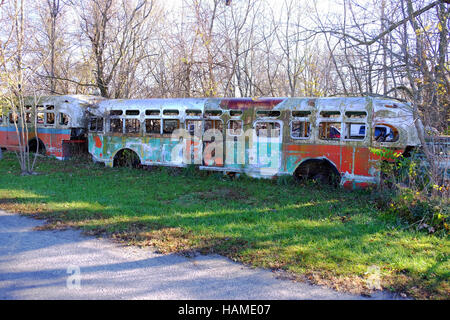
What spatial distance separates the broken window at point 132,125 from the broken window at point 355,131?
7.01 metres

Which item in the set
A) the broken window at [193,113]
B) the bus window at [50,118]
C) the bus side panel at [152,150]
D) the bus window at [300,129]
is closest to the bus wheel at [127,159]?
the bus side panel at [152,150]

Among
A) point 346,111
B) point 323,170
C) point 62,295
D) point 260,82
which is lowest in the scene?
point 62,295

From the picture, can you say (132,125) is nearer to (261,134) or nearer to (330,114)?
(261,134)

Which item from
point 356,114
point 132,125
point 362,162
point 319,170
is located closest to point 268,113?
point 319,170

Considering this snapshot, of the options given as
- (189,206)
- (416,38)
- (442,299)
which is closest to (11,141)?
(189,206)

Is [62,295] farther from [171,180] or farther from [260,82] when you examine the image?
[260,82]

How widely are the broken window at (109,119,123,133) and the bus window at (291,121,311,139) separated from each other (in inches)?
246

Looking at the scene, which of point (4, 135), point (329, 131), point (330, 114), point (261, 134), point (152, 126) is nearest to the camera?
point (330, 114)

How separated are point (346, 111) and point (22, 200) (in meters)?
8.01

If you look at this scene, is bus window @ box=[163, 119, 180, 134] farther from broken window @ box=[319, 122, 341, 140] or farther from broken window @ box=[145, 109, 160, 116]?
broken window @ box=[319, 122, 341, 140]

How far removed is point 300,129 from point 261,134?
1.12m

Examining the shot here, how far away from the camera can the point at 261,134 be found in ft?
34.0

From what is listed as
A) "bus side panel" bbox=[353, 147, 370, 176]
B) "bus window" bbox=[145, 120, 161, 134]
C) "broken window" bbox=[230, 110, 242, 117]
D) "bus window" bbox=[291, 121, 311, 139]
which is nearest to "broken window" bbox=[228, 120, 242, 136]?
"broken window" bbox=[230, 110, 242, 117]

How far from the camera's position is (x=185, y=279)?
430 cm
